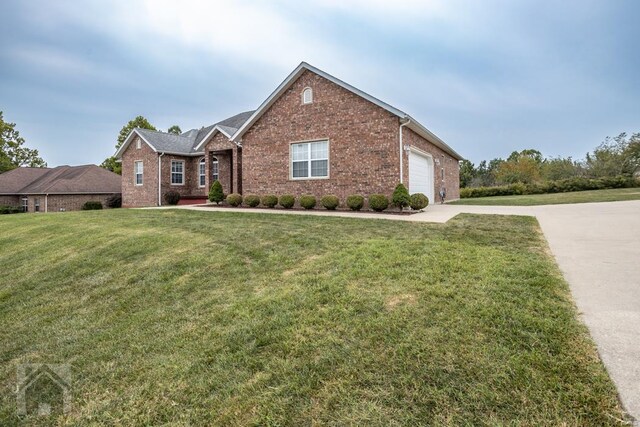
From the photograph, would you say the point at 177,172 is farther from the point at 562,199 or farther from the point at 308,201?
the point at 562,199

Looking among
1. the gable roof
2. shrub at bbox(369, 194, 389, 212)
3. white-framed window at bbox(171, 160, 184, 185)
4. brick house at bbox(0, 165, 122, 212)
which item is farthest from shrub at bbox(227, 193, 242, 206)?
brick house at bbox(0, 165, 122, 212)

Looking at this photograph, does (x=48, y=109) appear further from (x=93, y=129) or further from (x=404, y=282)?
(x=404, y=282)

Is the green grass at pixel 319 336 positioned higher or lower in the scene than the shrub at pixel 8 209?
lower

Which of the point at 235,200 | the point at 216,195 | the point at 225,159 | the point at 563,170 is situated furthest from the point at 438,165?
the point at 563,170

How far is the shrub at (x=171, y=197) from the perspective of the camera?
2206cm

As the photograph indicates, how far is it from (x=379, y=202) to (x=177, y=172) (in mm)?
16155

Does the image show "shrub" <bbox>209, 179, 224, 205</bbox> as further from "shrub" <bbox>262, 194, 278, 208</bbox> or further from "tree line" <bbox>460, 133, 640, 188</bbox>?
"tree line" <bbox>460, 133, 640, 188</bbox>

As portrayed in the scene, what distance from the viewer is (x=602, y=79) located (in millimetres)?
20844

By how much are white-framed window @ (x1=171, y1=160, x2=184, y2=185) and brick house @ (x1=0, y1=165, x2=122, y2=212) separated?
8966mm

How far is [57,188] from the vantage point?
27.3 meters

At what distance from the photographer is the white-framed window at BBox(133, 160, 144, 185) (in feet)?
76.5

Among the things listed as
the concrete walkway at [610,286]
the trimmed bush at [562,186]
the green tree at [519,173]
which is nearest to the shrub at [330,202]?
the concrete walkway at [610,286]

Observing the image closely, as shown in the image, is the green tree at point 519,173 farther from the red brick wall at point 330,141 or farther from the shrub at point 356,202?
the shrub at point 356,202

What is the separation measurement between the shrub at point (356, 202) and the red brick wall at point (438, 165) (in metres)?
1.89
